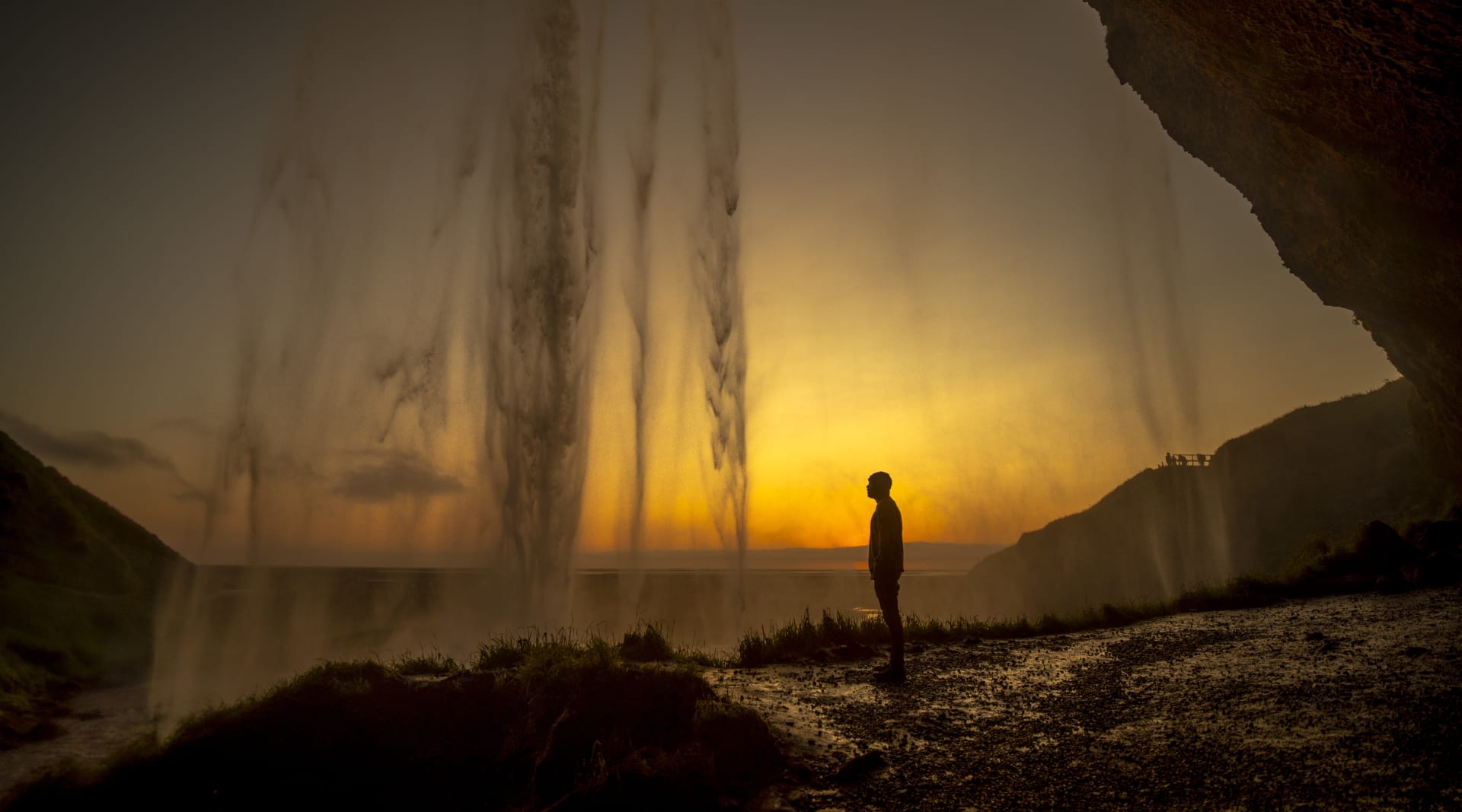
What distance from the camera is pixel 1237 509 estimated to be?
48.2m

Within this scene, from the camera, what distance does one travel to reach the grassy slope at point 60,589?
2255 cm

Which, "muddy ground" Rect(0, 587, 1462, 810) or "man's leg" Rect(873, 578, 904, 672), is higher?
"man's leg" Rect(873, 578, 904, 672)

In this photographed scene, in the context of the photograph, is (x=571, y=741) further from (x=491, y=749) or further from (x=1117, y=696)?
(x=1117, y=696)

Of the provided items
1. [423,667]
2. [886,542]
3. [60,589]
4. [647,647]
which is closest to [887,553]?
[886,542]

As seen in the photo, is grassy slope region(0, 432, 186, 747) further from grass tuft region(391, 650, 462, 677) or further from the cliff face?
the cliff face

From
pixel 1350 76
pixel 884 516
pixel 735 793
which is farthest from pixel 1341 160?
pixel 735 793

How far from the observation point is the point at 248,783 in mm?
6426

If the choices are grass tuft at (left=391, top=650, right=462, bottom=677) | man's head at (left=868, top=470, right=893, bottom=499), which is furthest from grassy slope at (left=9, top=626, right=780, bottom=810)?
man's head at (left=868, top=470, right=893, bottom=499)

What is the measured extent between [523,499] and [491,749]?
16092 mm

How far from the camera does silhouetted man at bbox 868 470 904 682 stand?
875cm

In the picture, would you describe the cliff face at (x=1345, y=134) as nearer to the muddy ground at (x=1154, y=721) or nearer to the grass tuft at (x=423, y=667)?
the muddy ground at (x=1154, y=721)

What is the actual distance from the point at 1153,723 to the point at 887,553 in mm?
3722

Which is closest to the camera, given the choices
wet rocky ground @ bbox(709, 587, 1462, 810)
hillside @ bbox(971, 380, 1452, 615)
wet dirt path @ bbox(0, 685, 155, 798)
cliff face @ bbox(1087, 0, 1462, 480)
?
wet rocky ground @ bbox(709, 587, 1462, 810)

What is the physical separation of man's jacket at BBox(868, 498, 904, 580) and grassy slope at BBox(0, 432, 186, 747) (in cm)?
2403
